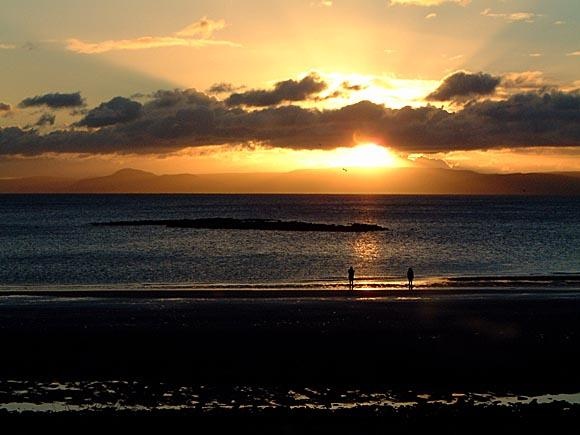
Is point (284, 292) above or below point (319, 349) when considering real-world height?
below

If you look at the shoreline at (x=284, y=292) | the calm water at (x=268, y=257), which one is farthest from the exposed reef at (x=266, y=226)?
the shoreline at (x=284, y=292)

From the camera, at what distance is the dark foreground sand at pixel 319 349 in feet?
69.8

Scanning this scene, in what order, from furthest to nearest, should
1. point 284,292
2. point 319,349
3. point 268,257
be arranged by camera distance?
point 268,257 → point 284,292 → point 319,349

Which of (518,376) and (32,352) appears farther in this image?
Answer: (32,352)

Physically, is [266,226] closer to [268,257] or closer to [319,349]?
[268,257]

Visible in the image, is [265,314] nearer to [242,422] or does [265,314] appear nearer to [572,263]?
[242,422]

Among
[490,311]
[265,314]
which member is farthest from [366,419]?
[490,311]

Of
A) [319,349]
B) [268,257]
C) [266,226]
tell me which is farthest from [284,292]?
[266,226]

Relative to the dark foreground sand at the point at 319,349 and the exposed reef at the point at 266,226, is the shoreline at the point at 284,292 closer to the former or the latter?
the dark foreground sand at the point at 319,349

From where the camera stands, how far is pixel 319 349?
1043 inches

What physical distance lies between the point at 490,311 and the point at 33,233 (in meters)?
96.8

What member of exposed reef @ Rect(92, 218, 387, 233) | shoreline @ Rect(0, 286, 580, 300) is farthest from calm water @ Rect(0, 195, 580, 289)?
exposed reef @ Rect(92, 218, 387, 233)

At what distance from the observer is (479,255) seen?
78.9 m

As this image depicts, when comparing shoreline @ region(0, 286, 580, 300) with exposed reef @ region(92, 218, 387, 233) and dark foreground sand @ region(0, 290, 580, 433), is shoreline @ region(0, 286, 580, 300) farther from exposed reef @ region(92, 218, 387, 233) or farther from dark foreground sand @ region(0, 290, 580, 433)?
exposed reef @ region(92, 218, 387, 233)
